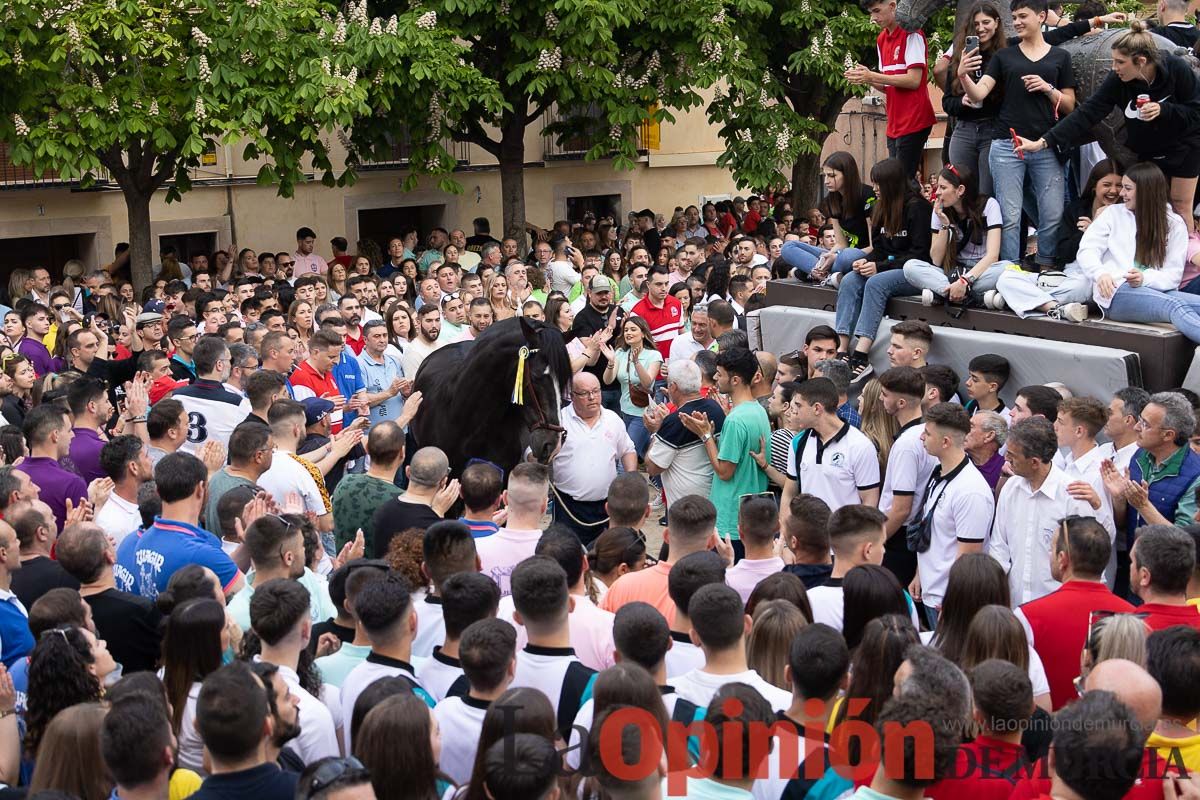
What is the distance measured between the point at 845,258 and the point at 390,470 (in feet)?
13.3

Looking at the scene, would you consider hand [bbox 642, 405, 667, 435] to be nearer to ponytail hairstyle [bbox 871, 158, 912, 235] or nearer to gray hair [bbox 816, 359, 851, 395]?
gray hair [bbox 816, 359, 851, 395]

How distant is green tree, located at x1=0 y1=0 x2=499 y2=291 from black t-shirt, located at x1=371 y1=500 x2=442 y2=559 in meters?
8.10

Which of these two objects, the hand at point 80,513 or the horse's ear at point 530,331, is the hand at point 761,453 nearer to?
the horse's ear at point 530,331

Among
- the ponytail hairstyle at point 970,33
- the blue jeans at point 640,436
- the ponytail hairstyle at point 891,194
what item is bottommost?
the blue jeans at point 640,436

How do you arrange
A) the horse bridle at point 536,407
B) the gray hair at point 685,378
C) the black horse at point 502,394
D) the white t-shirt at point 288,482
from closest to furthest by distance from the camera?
1. the white t-shirt at point 288,482
2. the gray hair at point 685,378
3. the horse bridle at point 536,407
4. the black horse at point 502,394

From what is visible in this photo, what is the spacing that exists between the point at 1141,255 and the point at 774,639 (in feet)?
15.4

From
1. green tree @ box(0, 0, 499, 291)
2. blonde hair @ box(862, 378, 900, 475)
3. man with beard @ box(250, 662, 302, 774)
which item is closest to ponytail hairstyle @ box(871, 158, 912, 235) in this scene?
blonde hair @ box(862, 378, 900, 475)

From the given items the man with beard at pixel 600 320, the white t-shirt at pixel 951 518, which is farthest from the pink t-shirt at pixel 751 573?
the man with beard at pixel 600 320

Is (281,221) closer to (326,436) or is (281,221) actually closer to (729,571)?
(326,436)

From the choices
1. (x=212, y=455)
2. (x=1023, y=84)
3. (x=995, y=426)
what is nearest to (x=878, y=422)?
(x=995, y=426)

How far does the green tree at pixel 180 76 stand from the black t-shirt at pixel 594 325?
153 inches

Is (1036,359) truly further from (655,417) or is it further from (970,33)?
(970,33)

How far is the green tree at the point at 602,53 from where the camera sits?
58.6 feet

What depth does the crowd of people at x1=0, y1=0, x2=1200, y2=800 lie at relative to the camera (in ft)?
13.4
